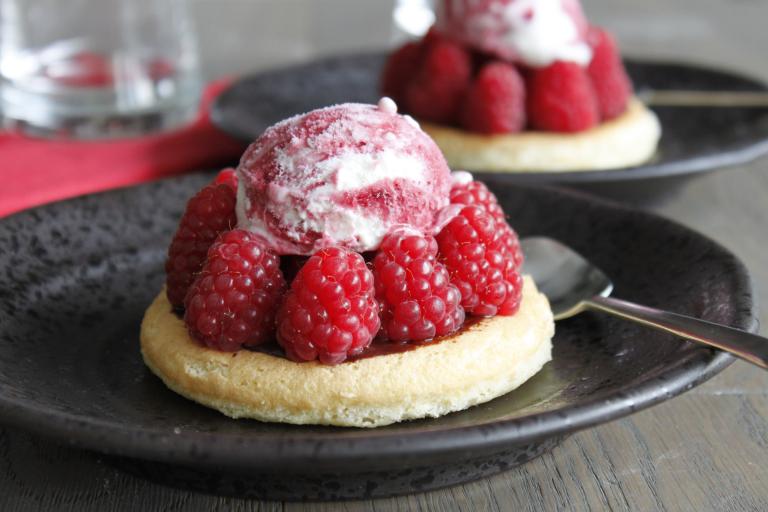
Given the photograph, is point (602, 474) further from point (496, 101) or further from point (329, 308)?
point (496, 101)

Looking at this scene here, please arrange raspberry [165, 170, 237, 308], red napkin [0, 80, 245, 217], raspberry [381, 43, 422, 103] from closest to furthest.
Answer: raspberry [165, 170, 237, 308]
red napkin [0, 80, 245, 217]
raspberry [381, 43, 422, 103]

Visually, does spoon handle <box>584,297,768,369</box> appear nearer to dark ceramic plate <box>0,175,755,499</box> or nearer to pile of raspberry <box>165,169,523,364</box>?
dark ceramic plate <box>0,175,755,499</box>

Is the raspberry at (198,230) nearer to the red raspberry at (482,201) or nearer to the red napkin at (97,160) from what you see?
the red raspberry at (482,201)

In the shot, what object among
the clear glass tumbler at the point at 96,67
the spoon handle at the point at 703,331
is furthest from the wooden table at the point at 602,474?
the clear glass tumbler at the point at 96,67

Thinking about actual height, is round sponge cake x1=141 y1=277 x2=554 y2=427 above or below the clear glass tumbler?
above

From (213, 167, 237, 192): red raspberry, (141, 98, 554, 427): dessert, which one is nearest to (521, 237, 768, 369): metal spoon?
(141, 98, 554, 427): dessert

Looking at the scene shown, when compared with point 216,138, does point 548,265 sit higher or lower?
higher

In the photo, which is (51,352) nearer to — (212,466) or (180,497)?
(180,497)

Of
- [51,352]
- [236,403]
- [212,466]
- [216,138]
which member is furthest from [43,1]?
[212,466]
